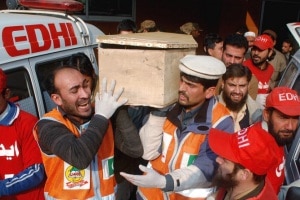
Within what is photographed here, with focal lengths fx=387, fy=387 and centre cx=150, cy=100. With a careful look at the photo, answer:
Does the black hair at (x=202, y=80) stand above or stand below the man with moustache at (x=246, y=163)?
→ above

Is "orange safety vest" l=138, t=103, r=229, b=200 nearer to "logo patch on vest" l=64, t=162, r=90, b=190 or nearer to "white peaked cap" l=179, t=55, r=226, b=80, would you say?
"white peaked cap" l=179, t=55, r=226, b=80

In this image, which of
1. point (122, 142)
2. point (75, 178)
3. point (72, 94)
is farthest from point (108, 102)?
point (75, 178)

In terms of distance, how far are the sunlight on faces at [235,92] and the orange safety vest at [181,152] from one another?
0.95 metres

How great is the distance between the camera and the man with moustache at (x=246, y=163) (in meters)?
1.80

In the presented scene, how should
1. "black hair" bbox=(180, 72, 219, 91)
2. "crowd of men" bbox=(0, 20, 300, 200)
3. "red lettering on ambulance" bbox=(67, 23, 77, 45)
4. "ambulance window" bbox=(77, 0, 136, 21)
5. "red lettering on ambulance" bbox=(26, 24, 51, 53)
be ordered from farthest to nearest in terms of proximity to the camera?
"ambulance window" bbox=(77, 0, 136, 21), "red lettering on ambulance" bbox=(67, 23, 77, 45), "red lettering on ambulance" bbox=(26, 24, 51, 53), "black hair" bbox=(180, 72, 219, 91), "crowd of men" bbox=(0, 20, 300, 200)

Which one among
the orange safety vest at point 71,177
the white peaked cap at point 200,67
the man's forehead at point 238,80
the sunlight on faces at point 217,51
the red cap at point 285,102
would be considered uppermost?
the white peaked cap at point 200,67

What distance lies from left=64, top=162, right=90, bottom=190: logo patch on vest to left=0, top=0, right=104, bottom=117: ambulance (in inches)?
32.8

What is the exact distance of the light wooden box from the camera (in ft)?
6.73

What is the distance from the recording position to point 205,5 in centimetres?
1161

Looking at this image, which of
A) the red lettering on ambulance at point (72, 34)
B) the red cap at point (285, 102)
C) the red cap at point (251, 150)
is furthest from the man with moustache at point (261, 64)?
the red cap at point (251, 150)

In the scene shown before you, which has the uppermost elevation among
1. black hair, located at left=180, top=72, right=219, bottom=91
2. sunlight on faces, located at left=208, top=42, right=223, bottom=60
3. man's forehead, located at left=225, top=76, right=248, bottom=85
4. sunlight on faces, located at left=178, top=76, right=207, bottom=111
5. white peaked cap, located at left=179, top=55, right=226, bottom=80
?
white peaked cap, located at left=179, top=55, right=226, bottom=80

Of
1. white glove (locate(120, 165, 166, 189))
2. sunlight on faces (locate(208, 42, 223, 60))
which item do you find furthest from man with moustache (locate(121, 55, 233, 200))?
sunlight on faces (locate(208, 42, 223, 60))

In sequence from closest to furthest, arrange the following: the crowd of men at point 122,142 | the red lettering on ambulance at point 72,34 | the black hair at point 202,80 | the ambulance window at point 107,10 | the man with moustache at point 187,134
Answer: the crowd of men at point 122,142 < the man with moustache at point 187,134 < the black hair at point 202,80 < the red lettering on ambulance at point 72,34 < the ambulance window at point 107,10

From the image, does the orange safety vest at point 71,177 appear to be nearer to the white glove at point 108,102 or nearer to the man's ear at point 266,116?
the white glove at point 108,102
